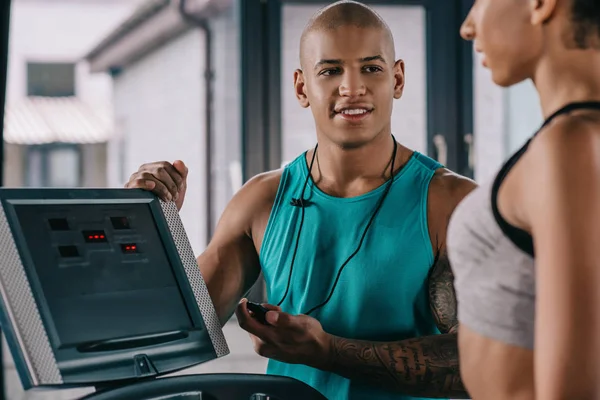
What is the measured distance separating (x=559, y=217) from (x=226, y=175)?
14.4ft

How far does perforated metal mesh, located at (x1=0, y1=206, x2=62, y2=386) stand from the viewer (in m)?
0.89

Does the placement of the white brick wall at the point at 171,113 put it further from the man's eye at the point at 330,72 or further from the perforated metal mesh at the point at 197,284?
the perforated metal mesh at the point at 197,284

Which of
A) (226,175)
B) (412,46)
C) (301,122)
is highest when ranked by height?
(412,46)

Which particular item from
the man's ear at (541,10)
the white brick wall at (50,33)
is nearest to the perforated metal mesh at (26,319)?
the man's ear at (541,10)

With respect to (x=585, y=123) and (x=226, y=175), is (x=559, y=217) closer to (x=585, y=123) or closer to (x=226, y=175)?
(x=585, y=123)

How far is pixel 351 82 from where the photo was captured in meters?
1.28

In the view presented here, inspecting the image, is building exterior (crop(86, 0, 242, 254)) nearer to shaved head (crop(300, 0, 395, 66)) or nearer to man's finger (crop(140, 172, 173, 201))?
shaved head (crop(300, 0, 395, 66))

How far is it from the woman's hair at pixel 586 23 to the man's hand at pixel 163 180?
682mm

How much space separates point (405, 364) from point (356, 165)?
0.35 m

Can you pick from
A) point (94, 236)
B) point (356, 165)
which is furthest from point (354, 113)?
point (94, 236)

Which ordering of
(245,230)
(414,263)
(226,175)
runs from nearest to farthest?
1. (414,263)
2. (245,230)
3. (226,175)

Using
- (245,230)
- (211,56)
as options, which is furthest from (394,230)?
(211,56)

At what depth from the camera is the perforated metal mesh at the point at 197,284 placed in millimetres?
1127

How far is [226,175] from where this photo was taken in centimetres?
495
